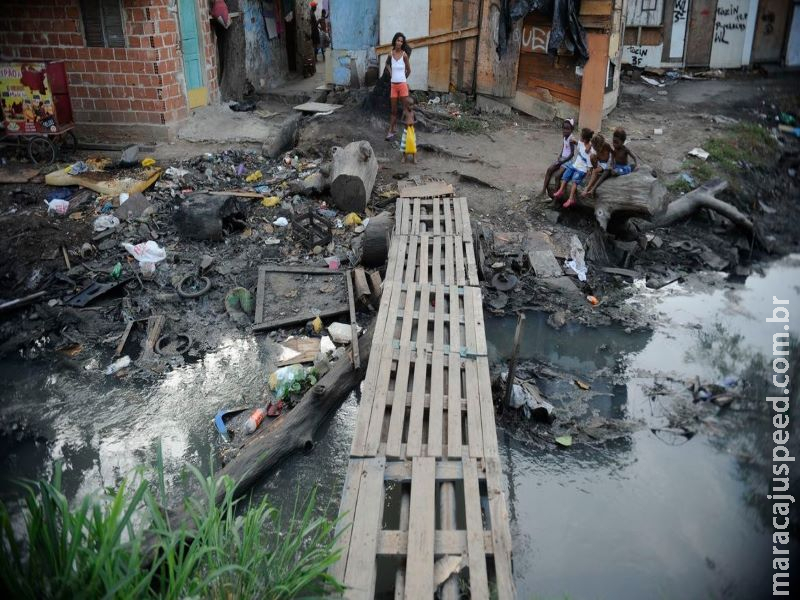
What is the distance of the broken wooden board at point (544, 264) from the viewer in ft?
22.5

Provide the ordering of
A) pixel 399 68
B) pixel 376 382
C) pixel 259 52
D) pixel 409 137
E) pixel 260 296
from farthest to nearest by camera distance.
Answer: pixel 259 52 < pixel 399 68 < pixel 409 137 < pixel 260 296 < pixel 376 382

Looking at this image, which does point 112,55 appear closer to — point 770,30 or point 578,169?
point 578,169

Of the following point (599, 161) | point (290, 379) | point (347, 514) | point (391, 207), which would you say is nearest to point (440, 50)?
point (391, 207)

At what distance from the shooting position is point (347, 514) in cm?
314

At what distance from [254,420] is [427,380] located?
55.0 inches

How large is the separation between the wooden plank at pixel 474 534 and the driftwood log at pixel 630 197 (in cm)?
441

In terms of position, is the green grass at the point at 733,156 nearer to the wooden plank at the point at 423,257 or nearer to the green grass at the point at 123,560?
the wooden plank at the point at 423,257

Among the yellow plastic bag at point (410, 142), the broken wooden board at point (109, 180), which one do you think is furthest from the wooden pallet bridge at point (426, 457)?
the broken wooden board at point (109, 180)

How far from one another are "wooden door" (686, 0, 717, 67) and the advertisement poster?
1381 centimetres

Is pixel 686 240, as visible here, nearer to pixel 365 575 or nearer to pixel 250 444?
pixel 250 444

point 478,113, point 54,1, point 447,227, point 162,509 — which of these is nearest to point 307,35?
point 478,113

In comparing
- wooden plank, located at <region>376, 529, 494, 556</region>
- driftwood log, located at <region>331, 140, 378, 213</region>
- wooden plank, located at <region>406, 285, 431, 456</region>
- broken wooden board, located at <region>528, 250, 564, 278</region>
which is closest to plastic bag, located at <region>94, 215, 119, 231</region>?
driftwood log, located at <region>331, 140, 378, 213</region>

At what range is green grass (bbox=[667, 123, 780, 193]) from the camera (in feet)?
29.5

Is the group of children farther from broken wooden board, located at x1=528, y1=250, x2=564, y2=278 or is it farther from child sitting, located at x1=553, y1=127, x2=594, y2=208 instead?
broken wooden board, located at x1=528, y1=250, x2=564, y2=278
